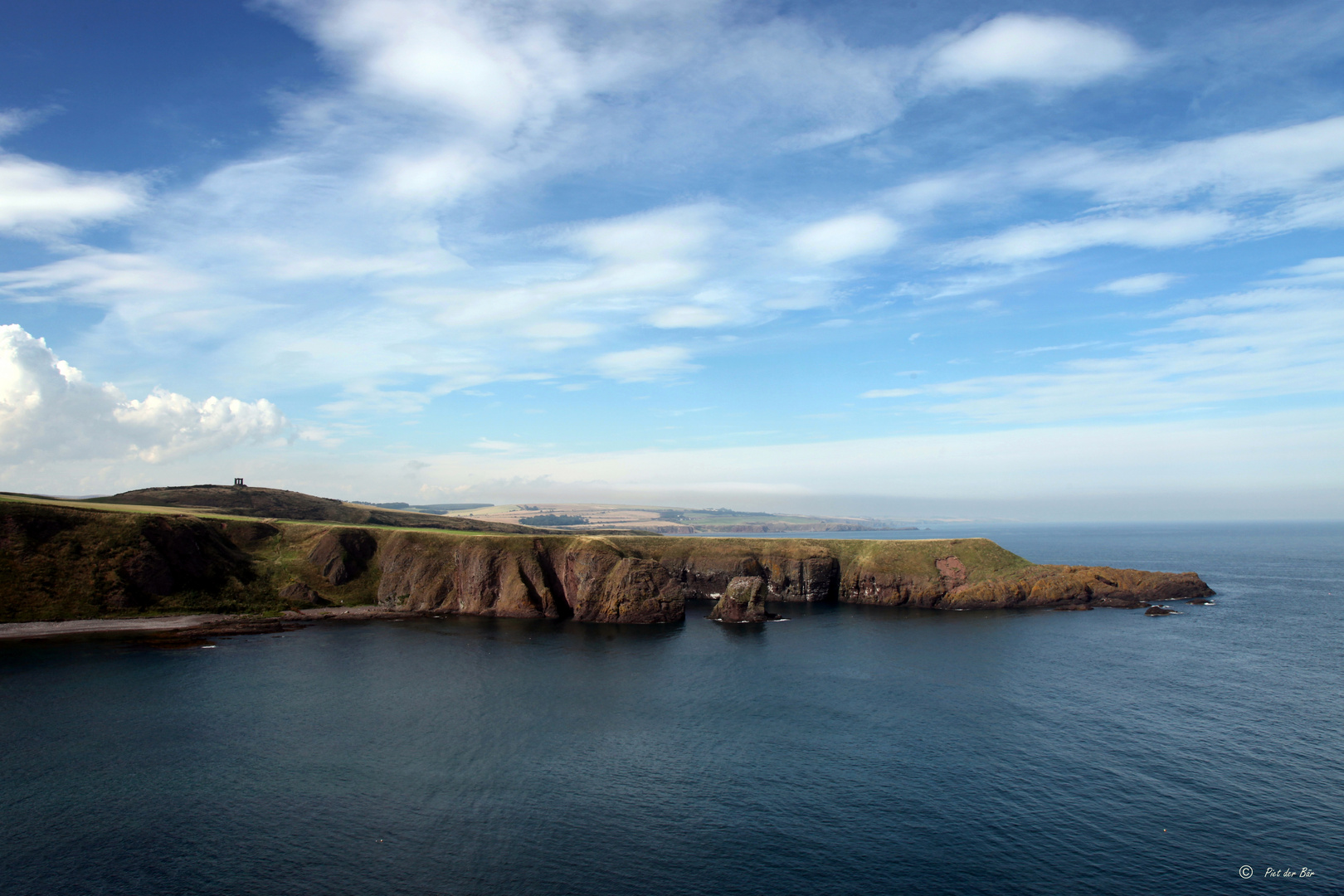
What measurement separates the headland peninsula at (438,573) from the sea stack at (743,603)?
0.93 metres

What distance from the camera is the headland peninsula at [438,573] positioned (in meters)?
98.9

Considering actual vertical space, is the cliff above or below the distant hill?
below

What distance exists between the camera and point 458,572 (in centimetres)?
11800

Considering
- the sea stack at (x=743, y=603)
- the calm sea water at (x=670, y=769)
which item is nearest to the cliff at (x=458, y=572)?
the sea stack at (x=743, y=603)

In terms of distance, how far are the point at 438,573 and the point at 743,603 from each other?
5587 centimetres

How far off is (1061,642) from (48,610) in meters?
141

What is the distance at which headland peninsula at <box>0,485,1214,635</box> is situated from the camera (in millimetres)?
98938

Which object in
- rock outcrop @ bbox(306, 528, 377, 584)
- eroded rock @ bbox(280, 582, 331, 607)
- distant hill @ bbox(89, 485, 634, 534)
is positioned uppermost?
distant hill @ bbox(89, 485, 634, 534)

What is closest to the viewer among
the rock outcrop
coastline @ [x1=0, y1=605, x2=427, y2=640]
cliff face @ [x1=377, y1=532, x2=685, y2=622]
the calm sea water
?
the calm sea water

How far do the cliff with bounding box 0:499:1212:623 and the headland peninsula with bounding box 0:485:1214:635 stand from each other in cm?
24

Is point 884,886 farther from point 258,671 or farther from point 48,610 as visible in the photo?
point 48,610

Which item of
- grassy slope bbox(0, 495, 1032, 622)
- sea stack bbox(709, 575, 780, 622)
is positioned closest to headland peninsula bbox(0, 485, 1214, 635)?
grassy slope bbox(0, 495, 1032, 622)

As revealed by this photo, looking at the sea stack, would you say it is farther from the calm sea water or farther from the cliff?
the calm sea water

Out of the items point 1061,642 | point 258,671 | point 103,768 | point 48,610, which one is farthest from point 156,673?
point 1061,642
